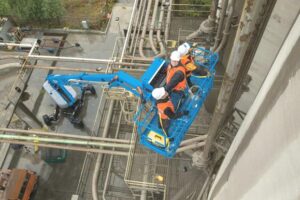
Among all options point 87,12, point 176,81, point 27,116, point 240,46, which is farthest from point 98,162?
point 87,12

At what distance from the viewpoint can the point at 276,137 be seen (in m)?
3.49

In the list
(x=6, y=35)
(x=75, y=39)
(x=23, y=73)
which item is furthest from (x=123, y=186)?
(x=6, y=35)

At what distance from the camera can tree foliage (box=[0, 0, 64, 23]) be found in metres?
20.1

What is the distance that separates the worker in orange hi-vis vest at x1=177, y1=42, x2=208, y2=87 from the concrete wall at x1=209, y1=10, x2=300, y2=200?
5762 millimetres

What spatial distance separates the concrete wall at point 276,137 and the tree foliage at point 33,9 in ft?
60.4

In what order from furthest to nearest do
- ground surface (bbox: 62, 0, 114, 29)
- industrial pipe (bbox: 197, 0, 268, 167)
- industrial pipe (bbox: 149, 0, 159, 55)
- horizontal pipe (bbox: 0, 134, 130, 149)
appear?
ground surface (bbox: 62, 0, 114, 29) → industrial pipe (bbox: 149, 0, 159, 55) → horizontal pipe (bbox: 0, 134, 130, 149) → industrial pipe (bbox: 197, 0, 268, 167)

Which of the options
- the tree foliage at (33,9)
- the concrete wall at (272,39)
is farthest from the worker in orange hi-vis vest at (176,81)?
the tree foliage at (33,9)

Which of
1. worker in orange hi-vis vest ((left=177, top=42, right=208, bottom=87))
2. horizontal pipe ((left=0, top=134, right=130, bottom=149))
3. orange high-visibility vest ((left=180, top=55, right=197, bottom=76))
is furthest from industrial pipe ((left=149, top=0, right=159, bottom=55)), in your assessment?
horizontal pipe ((left=0, top=134, right=130, bottom=149))

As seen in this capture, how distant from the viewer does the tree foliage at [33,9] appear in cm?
2008

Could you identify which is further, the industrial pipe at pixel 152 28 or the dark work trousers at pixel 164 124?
the industrial pipe at pixel 152 28

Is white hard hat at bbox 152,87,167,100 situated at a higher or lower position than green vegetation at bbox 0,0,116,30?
lower

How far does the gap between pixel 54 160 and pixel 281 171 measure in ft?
47.9

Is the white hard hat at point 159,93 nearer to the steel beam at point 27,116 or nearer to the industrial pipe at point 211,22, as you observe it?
the industrial pipe at point 211,22

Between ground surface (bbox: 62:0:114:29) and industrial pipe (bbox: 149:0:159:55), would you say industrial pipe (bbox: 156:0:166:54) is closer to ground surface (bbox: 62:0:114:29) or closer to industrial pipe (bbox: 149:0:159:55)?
industrial pipe (bbox: 149:0:159:55)
